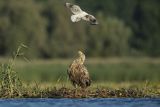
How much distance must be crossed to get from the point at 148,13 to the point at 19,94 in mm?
42112

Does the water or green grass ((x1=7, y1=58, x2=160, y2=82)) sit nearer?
the water

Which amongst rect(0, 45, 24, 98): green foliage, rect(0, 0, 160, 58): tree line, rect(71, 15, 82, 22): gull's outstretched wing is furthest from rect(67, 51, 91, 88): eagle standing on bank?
rect(0, 0, 160, 58): tree line

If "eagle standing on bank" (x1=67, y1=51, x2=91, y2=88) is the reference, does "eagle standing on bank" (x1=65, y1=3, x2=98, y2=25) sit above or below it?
above

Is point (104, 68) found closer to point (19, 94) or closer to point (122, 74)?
point (122, 74)

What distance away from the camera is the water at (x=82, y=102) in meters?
13.6

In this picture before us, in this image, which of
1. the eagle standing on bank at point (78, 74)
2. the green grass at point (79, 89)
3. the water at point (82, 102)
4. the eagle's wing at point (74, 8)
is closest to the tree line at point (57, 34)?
the green grass at point (79, 89)

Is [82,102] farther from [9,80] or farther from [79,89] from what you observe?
[9,80]

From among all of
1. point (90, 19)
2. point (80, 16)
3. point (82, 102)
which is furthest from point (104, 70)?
point (82, 102)

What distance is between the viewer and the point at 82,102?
45.3 ft

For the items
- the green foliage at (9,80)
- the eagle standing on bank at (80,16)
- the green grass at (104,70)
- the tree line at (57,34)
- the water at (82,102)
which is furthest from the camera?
the tree line at (57,34)

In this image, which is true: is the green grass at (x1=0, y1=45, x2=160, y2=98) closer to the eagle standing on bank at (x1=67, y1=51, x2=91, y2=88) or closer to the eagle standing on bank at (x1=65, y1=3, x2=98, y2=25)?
the eagle standing on bank at (x1=67, y1=51, x2=91, y2=88)

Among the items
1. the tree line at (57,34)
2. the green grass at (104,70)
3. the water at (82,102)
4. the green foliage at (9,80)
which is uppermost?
the tree line at (57,34)

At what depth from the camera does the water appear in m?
13.6

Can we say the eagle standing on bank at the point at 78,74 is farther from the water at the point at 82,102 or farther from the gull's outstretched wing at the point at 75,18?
the gull's outstretched wing at the point at 75,18
